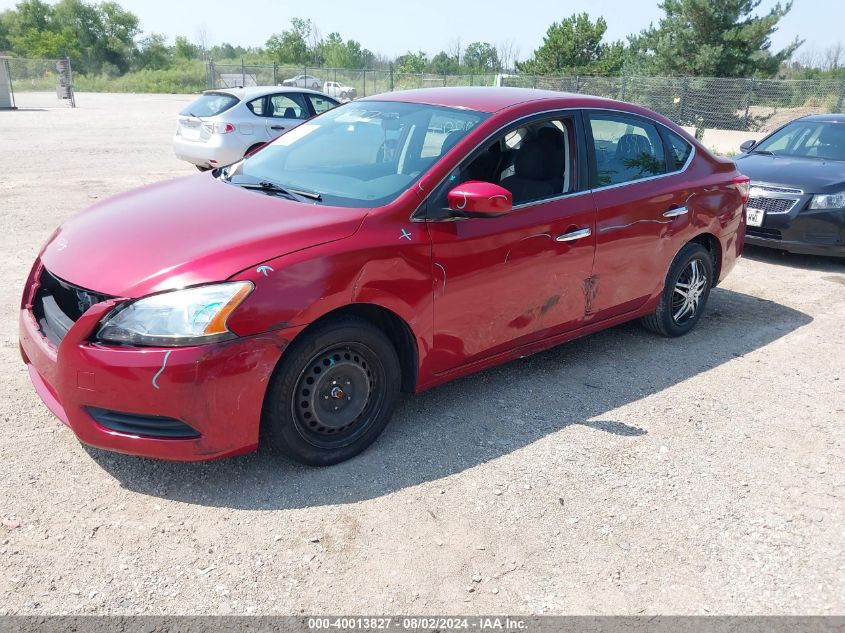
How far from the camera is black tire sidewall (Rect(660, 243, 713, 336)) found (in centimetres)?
518

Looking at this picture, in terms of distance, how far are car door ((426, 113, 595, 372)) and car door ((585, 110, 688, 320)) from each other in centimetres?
15

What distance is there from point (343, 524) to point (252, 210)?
62.2 inches

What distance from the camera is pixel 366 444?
143 inches

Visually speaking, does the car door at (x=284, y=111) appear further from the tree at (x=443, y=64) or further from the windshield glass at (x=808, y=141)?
the tree at (x=443, y=64)

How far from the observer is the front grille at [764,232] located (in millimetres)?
7759

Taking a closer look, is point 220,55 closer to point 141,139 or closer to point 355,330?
point 141,139

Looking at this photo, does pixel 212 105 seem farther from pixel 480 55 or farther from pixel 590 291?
pixel 480 55

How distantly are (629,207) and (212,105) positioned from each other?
9517mm

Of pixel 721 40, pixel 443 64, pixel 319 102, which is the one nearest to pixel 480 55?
pixel 443 64

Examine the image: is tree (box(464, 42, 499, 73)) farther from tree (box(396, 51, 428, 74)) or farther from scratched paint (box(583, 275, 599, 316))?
scratched paint (box(583, 275, 599, 316))

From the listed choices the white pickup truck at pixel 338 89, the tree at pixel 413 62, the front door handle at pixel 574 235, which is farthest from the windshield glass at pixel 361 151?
the tree at pixel 413 62

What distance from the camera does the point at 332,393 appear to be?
341 cm

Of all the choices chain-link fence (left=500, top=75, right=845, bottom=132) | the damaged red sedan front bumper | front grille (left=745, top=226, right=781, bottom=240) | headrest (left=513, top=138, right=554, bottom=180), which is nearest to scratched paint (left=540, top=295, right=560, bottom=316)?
headrest (left=513, top=138, right=554, bottom=180)

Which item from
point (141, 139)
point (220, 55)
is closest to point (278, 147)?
point (141, 139)
